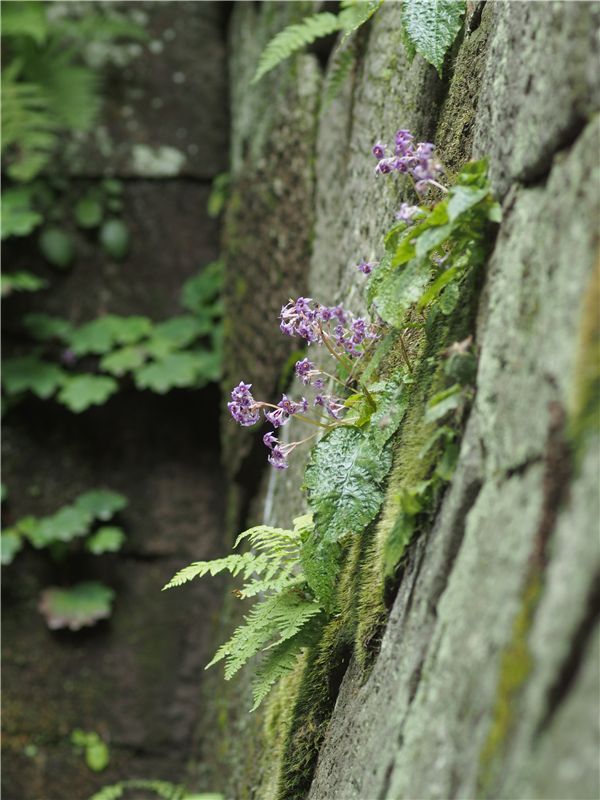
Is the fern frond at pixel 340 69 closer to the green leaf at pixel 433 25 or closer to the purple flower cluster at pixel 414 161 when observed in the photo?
the green leaf at pixel 433 25

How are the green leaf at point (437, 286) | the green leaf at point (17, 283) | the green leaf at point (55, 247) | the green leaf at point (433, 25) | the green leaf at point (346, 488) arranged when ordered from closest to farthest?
1. the green leaf at point (437, 286)
2. the green leaf at point (346, 488)
3. the green leaf at point (433, 25)
4. the green leaf at point (17, 283)
5. the green leaf at point (55, 247)

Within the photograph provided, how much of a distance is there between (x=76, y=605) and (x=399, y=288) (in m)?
3.23

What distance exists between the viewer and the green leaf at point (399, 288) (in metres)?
1.61

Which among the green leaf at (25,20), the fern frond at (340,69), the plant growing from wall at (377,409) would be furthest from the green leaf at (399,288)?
the green leaf at (25,20)

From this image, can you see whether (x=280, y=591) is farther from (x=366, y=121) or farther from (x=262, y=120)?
(x=262, y=120)

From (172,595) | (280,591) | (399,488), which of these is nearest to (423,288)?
(399,488)

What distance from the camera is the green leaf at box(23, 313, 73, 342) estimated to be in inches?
185

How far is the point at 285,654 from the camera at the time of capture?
196 centimetres

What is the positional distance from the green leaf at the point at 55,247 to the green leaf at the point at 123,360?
573 millimetres

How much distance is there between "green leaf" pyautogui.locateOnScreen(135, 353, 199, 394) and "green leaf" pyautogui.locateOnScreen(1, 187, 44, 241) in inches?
33.3

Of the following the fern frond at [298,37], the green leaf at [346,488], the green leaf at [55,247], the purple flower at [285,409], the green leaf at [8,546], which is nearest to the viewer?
the green leaf at [346,488]

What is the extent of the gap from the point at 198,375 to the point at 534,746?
12.3 ft

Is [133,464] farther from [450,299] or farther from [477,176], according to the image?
[477,176]

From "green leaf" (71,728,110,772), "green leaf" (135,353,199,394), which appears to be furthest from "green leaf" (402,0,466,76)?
"green leaf" (71,728,110,772)
